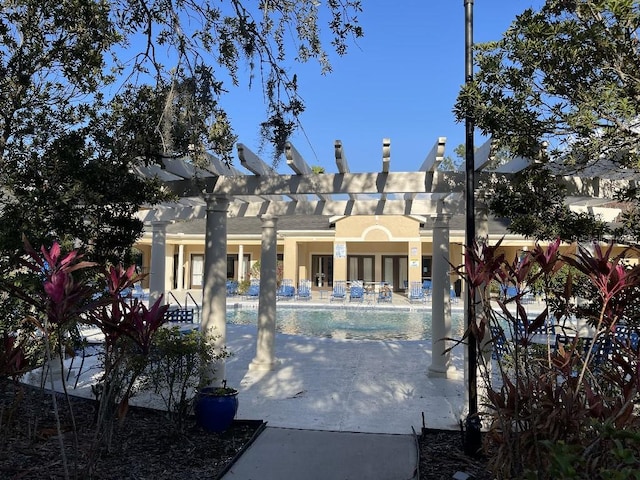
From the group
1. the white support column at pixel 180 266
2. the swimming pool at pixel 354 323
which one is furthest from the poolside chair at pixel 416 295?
the white support column at pixel 180 266

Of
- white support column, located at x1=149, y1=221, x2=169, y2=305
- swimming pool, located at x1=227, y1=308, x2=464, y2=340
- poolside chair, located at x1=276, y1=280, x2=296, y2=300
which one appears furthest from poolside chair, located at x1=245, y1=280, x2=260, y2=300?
white support column, located at x1=149, y1=221, x2=169, y2=305

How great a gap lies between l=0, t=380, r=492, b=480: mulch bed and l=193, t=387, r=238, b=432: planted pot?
Result: 4.3 inches

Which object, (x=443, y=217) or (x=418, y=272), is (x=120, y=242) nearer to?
(x=443, y=217)

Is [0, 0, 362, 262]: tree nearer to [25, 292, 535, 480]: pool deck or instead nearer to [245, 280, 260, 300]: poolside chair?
[25, 292, 535, 480]: pool deck

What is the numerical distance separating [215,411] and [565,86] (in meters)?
5.33

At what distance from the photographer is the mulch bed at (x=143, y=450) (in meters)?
4.28

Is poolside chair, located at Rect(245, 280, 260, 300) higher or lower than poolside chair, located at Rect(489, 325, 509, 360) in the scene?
lower

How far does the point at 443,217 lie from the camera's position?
909 cm

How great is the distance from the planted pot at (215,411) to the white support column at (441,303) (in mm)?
4481

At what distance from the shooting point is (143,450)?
5.05 metres

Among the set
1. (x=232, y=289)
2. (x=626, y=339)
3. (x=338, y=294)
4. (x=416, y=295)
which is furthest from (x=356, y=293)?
(x=626, y=339)

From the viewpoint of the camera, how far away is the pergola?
6395 millimetres

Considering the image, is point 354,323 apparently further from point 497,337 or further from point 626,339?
point 497,337

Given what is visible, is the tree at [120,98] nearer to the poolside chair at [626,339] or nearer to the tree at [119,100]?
the tree at [119,100]
